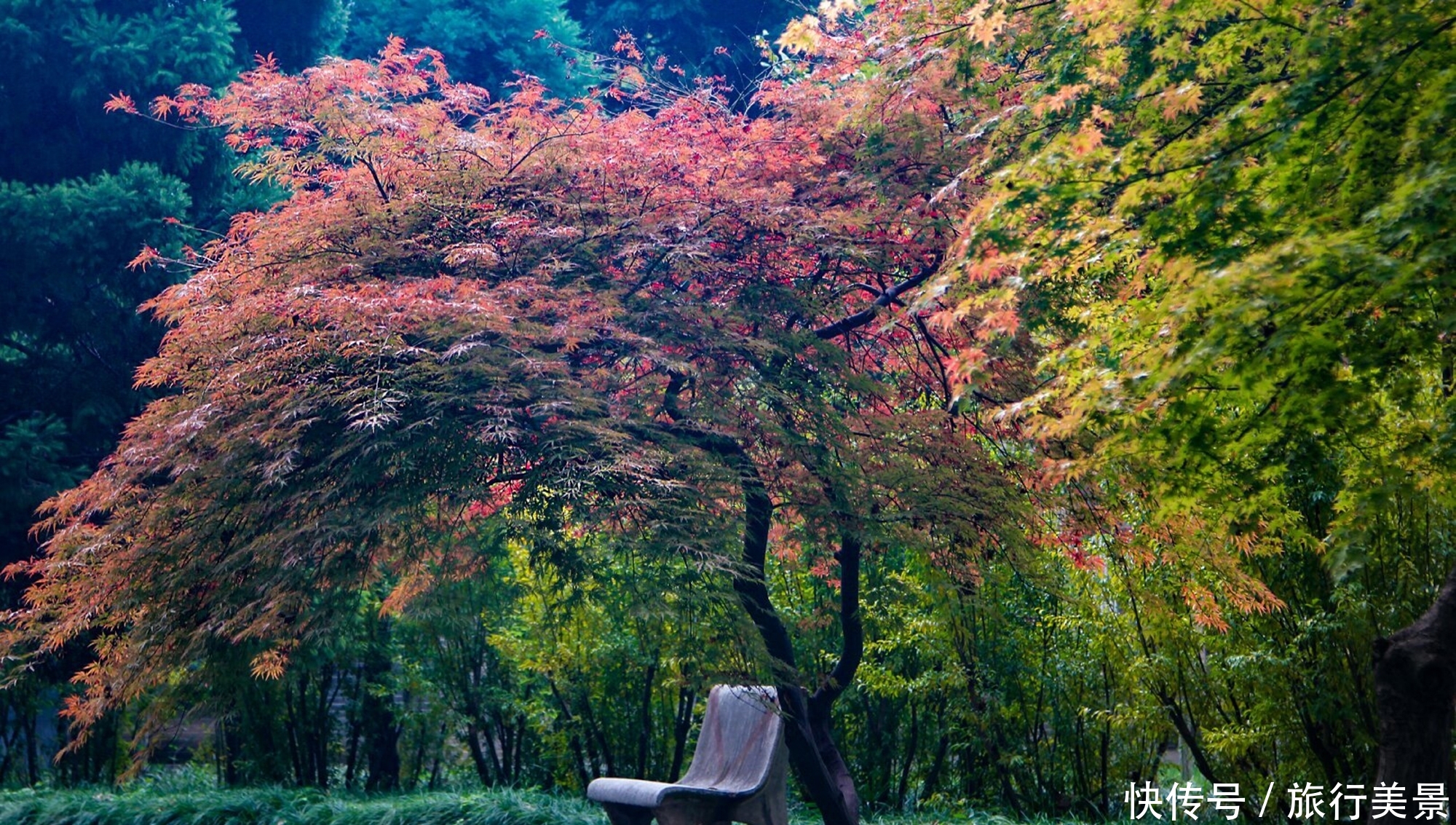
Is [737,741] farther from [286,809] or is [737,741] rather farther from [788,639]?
[286,809]

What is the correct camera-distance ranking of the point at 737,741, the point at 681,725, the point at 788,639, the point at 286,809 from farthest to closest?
the point at 681,725 → the point at 286,809 → the point at 737,741 → the point at 788,639

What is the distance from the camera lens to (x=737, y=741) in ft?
20.6

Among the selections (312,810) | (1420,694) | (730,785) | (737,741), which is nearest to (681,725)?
(737,741)

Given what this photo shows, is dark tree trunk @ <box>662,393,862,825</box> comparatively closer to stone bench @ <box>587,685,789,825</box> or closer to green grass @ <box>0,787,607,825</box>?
stone bench @ <box>587,685,789,825</box>

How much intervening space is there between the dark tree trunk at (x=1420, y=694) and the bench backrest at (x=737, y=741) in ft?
8.29

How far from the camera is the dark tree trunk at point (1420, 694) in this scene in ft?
12.6

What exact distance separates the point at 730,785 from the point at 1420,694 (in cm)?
325

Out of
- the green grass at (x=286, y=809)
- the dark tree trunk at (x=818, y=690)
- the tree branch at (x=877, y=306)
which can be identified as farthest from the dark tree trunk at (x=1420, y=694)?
the green grass at (x=286, y=809)

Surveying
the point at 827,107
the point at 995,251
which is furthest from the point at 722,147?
the point at 995,251

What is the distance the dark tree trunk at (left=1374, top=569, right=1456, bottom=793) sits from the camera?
151 inches

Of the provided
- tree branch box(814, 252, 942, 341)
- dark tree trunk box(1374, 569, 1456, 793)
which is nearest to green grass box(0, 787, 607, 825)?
tree branch box(814, 252, 942, 341)

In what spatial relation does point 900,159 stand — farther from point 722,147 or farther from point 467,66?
point 467,66

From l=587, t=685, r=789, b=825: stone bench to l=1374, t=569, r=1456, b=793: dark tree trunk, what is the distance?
2.48 metres

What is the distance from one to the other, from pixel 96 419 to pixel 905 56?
23.9ft
